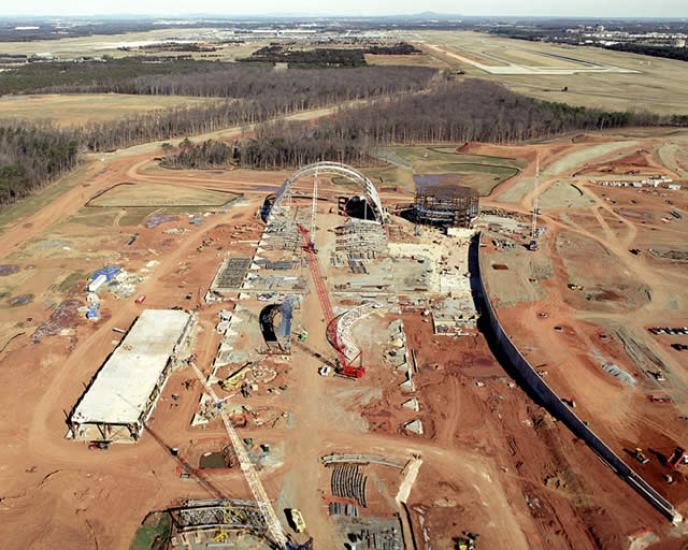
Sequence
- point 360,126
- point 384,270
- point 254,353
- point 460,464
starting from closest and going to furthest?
1. point 460,464
2. point 254,353
3. point 384,270
4. point 360,126

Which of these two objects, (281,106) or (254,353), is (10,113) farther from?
(254,353)

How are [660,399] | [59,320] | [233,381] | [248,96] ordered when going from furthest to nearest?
[248,96], [59,320], [233,381], [660,399]

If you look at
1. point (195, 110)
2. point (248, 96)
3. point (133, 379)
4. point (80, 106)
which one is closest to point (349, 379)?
point (133, 379)

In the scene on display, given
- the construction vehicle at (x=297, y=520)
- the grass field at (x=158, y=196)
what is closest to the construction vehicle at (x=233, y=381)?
the construction vehicle at (x=297, y=520)

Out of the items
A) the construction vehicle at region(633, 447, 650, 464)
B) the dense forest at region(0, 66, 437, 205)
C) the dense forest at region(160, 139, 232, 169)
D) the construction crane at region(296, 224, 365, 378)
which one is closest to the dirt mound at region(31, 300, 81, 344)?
the construction crane at region(296, 224, 365, 378)

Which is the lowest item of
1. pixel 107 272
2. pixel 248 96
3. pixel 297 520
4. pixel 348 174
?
pixel 297 520

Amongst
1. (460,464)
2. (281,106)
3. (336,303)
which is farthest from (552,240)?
(281,106)

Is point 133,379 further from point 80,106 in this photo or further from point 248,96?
point 80,106
